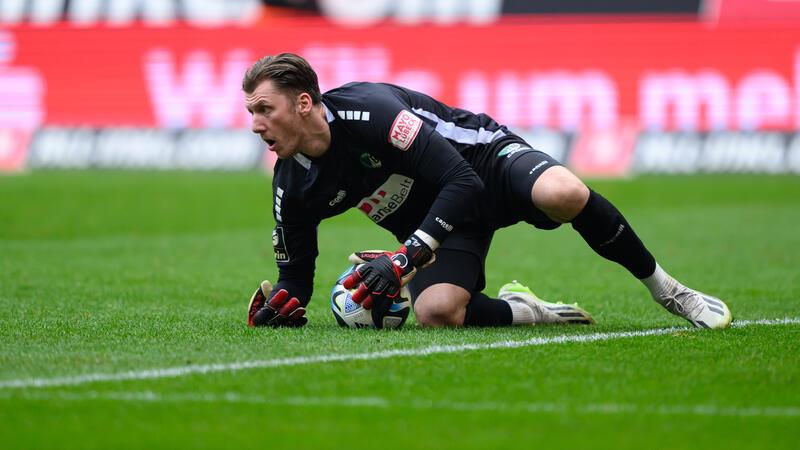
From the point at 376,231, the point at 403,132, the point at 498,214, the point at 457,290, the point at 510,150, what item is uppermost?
the point at 403,132

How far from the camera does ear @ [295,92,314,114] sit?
19.1 ft

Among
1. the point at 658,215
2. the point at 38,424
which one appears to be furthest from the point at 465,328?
the point at 658,215

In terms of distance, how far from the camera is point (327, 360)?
500 centimetres

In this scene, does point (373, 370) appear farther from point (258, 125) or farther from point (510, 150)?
point (510, 150)

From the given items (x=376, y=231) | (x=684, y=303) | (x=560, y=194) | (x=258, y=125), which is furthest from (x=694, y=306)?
(x=376, y=231)

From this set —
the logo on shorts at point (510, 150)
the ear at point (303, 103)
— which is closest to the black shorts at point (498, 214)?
the logo on shorts at point (510, 150)

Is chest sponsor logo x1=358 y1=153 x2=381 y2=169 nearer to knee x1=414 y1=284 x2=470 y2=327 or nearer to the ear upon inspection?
the ear

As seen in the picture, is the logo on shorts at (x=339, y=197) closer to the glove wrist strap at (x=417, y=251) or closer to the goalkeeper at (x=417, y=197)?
the goalkeeper at (x=417, y=197)

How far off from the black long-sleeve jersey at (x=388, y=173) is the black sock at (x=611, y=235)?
52cm

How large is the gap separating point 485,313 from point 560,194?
915mm

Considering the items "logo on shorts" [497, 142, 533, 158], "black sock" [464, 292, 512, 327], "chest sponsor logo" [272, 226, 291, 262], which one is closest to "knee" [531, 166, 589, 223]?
"logo on shorts" [497, 142, 533, 158]

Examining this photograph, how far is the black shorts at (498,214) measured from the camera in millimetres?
6090

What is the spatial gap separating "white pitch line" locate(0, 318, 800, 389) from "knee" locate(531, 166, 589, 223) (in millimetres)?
598

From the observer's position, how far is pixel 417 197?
20.6 feet
